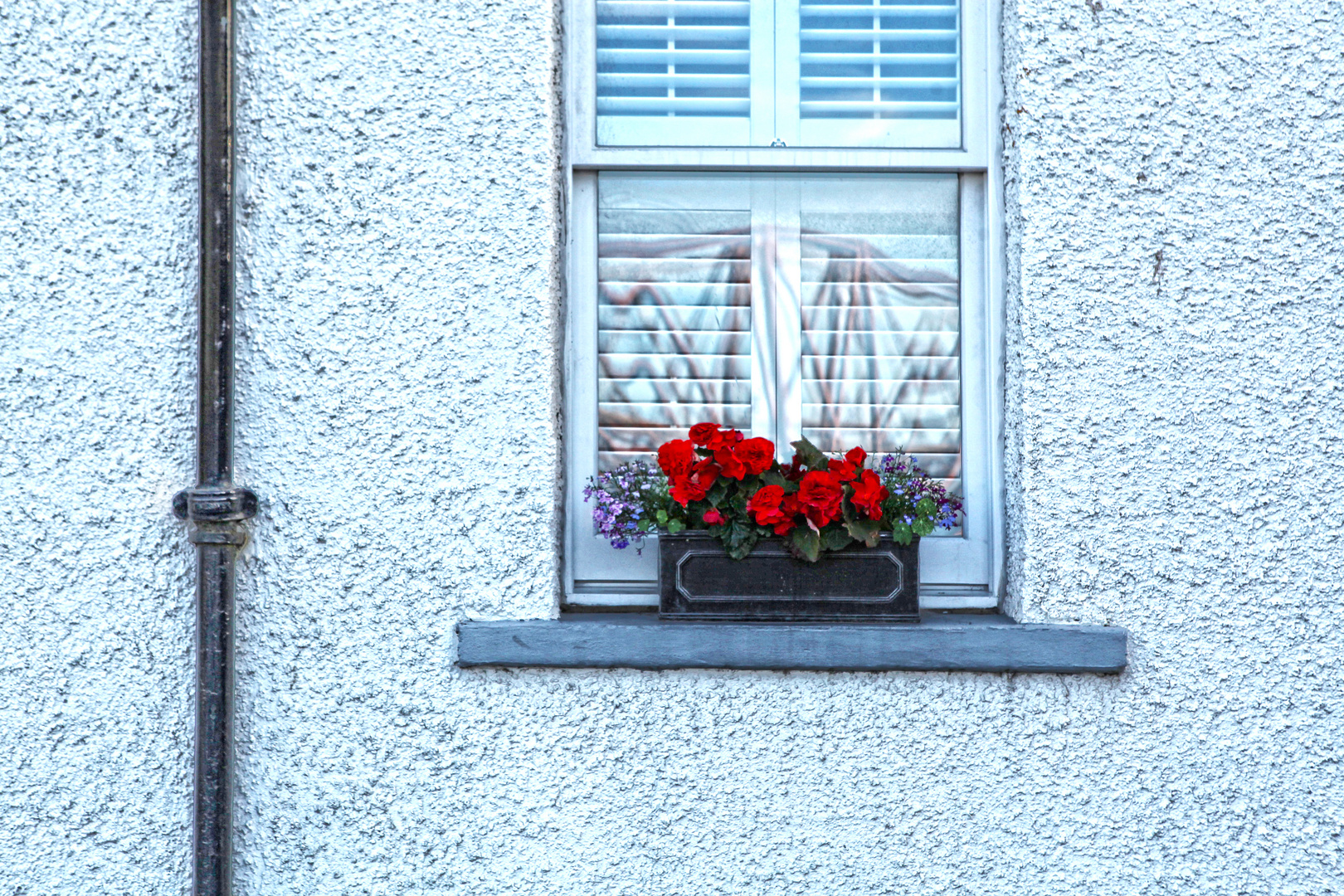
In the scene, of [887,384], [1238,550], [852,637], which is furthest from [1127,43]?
[852,637]

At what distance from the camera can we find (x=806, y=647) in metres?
1.98

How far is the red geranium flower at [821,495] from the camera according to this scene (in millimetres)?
1936

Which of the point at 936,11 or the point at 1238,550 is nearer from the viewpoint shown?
the point at 1238,550

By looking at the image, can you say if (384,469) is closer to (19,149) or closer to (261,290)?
(261,290)

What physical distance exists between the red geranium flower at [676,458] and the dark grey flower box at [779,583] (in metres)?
0.15

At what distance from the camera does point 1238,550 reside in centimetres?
199

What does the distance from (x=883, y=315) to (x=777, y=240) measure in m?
0.32

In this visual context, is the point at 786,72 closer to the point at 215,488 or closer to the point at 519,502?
the point at 519,502

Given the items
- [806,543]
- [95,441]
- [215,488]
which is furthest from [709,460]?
[95,441]

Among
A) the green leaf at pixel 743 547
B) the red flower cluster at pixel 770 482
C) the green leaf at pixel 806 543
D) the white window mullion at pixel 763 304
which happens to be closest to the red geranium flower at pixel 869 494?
the red flower cluster at pixel 770 482

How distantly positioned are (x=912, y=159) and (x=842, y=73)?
0.95 feet

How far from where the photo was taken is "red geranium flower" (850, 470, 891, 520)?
6.40ft

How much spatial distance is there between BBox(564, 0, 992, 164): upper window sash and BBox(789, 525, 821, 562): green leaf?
2.98 feet

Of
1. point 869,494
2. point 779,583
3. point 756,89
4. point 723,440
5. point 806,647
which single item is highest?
point 756,89
